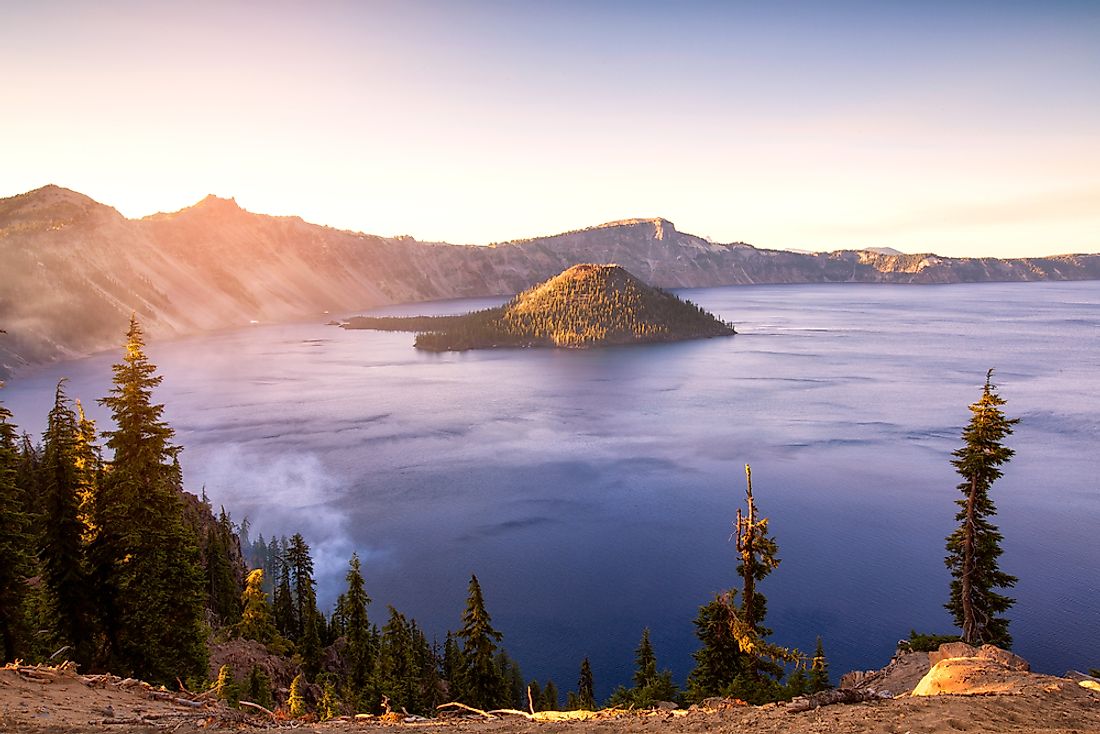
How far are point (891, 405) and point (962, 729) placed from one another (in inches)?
5210

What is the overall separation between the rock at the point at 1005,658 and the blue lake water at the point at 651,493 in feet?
116

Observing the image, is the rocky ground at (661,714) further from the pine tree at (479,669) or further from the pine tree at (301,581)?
the pine tree at (301,581)

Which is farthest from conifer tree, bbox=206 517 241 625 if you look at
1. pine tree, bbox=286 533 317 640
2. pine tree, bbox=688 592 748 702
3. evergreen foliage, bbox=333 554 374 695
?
pine tree, bbox=688 592 748 702

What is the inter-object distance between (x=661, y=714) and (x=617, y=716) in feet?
2.90

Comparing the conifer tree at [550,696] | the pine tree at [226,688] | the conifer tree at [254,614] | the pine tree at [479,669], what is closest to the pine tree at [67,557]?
the pine tree at [226,688]

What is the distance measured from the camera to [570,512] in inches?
3125

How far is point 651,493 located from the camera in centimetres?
8494

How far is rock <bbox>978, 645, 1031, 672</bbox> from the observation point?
15.4m

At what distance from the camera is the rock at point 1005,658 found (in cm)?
1539

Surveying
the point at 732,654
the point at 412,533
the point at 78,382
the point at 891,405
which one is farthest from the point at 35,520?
the point at 78,382

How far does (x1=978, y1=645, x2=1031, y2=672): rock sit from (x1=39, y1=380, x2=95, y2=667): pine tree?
97.1ft

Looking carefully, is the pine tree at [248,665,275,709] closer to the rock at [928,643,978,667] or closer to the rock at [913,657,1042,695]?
the rock at [913,657,1042,695]

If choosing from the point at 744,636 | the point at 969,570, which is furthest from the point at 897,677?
the point at 969,570

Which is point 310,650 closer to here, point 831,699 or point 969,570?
point 831,699
